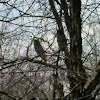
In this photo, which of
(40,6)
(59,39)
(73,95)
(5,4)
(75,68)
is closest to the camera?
(73,95)

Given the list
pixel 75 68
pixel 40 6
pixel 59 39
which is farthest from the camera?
pixel 40 6

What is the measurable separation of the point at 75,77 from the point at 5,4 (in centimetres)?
138

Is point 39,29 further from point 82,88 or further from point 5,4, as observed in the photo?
point 82,88

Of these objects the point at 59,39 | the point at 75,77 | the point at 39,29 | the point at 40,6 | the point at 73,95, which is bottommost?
the point at 73,95

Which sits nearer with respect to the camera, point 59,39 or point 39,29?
point 59,39

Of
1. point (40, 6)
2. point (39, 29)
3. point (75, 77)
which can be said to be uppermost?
point (40, 6)

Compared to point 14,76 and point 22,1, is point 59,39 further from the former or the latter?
point 22,1

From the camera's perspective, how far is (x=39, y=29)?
2.51 metres

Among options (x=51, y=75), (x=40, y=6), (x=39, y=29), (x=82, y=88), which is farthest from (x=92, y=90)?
(x=40, y=6)

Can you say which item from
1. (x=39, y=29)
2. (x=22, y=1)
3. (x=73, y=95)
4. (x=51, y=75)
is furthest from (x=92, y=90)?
(x=22, y=1)

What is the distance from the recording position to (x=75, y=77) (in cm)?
175

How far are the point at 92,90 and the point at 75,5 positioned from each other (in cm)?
86

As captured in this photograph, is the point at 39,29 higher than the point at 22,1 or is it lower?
lower

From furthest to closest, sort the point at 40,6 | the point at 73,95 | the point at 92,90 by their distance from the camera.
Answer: the point at 40,6, the point at 73,95, the point at 92,90
